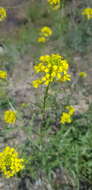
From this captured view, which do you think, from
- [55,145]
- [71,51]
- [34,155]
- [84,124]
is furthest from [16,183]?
[71,51]

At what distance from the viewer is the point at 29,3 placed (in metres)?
6.39

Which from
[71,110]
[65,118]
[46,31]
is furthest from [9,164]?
[46,31]

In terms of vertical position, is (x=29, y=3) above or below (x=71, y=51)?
above

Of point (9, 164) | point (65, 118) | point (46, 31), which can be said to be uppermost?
point (46, 31)

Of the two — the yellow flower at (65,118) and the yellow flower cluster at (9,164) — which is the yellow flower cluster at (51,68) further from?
the yellow flower at (65,118)

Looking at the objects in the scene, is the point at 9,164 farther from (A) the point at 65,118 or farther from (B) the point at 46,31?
(B) the point at 46,31

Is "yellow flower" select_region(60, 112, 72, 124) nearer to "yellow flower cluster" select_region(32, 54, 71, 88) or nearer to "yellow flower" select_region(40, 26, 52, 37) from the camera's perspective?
"yellow flower cluster" select_region(32, 54, 71, 88)

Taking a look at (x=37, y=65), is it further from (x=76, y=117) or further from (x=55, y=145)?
(x=76, y=117)

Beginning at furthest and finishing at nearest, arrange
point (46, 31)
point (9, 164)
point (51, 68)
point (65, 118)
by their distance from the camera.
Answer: point (46, 31)
point (65, 118)
point (9, 164)
point (51, 68)

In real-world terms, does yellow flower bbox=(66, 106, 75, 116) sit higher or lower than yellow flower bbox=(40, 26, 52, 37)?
lower

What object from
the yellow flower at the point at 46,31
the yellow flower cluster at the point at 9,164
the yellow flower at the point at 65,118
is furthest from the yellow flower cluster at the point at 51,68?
the yellow flower at the point at 46,31

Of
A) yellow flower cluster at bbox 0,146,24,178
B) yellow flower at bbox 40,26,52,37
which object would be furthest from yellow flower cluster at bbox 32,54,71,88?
yellow flower at bbox 40,26,52,37

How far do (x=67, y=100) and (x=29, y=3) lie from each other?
4282 mm

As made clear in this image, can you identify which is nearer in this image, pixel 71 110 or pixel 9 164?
pixel 9 164
